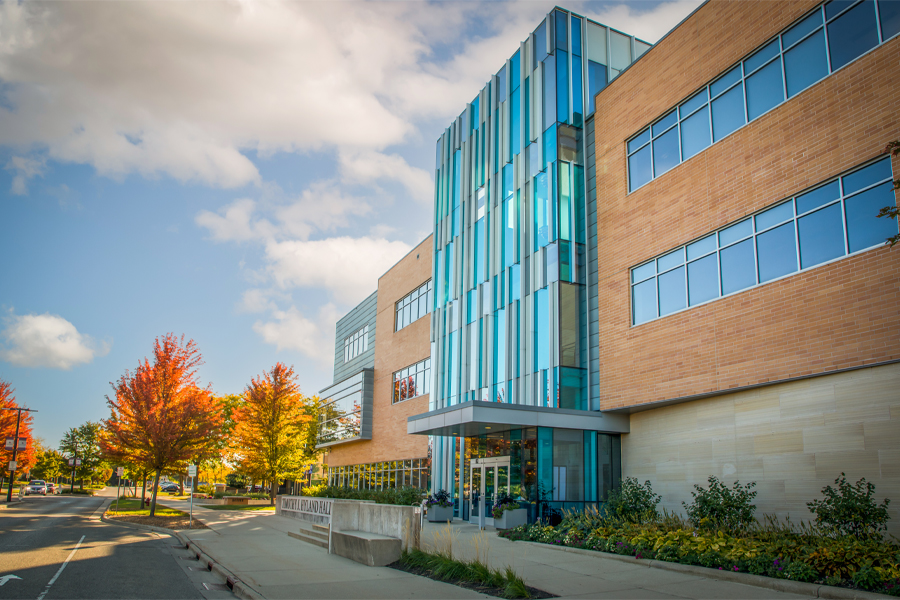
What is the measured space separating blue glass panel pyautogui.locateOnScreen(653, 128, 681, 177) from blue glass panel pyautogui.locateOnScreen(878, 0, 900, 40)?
6045mm

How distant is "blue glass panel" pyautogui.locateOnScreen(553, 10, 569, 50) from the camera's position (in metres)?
24.2

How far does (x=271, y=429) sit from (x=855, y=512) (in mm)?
32472

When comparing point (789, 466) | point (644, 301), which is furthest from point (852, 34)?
point (789, 466)

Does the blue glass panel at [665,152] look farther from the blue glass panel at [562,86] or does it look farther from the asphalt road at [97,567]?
the asphalt road at [97,567]

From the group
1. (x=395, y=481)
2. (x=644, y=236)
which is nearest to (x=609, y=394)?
(x=644, y=236)

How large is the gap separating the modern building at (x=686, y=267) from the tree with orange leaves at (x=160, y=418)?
1168cm

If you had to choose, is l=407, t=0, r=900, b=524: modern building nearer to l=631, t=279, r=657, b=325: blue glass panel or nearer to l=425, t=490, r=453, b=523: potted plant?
l=631, t=279, r=657, b=325: blue glass panel

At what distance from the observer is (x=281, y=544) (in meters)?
18.1

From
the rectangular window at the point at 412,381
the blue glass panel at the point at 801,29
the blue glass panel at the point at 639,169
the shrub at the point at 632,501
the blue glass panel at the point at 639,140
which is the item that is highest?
the blue glass panel at the point at 801,29

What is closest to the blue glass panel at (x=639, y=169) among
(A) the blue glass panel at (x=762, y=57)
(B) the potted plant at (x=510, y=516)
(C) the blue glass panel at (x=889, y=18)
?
(A) the blue glass panel at (x=762, y=57)

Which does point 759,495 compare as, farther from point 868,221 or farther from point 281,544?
point 281,544

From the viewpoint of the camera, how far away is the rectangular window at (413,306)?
3534cm

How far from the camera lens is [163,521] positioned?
26719mm

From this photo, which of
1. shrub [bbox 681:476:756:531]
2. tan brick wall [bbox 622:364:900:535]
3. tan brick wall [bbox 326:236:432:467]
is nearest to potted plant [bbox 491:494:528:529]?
tan brick wall [bbox 622:364:900:535]
